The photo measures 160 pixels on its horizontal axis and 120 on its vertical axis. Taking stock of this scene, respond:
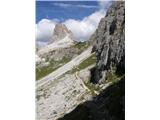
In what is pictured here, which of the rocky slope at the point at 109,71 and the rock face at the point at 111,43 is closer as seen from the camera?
the rocky slope at the point at 109,71

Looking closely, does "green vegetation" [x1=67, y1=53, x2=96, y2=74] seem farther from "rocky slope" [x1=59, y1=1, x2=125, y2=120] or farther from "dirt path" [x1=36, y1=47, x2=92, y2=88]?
"rocky slope" [x1=59, y1=1, x2=125, y2=120]

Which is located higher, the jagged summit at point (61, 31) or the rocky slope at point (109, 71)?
the jagged summit at point (61, 31)

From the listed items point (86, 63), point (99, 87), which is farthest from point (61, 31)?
point (86, 63)

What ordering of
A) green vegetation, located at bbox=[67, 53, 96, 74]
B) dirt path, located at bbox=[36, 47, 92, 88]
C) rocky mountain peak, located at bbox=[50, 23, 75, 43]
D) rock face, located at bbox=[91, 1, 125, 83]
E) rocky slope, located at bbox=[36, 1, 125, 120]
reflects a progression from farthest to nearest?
green vegetation, located at bbox=[67, 53, 96, 74] → rock face, located at bbox=[91, 1, 125, 83] → dirt path, located at bbox=[36, 47, 92, 88] → rocky slope, located at bbox=[36, 1, 125, 120] → rocky mountain peak, located at bbox=[50, 23, 75, 43]

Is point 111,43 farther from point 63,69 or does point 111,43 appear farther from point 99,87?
point 63,69

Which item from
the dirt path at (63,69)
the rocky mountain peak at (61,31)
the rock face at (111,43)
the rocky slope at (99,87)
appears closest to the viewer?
the rocky mountain peak at (61,31)

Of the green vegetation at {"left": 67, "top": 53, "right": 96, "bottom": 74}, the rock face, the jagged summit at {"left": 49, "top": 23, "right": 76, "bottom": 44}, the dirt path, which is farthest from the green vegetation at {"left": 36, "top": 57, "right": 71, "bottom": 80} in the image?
the rock face

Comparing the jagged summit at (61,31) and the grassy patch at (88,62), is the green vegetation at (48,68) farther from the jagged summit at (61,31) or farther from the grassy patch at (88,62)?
the jagged summit at (61,31)

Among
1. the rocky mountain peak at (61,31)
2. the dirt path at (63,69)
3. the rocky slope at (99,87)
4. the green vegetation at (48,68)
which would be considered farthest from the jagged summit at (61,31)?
the dirt path at (63,69)
